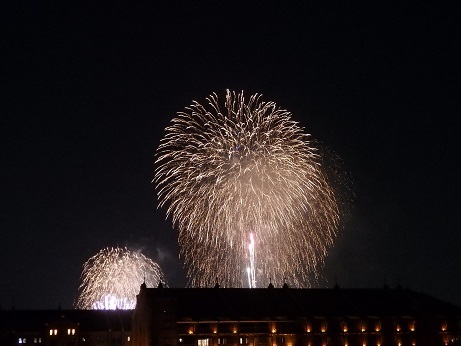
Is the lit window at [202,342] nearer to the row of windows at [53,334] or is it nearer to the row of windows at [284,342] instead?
the row of windows at [284,342]

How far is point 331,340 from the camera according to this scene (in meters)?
107

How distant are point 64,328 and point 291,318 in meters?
39.4

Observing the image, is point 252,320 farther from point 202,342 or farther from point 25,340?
point 25,340

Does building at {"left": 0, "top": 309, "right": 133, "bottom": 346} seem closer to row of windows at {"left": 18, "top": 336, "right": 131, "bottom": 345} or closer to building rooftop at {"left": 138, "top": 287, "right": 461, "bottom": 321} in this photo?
row of windows at {"left": 18, "top": 336, "right": 131, "bottom": 345}

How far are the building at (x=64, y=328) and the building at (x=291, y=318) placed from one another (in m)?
8.76

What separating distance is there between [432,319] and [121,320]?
168 feet

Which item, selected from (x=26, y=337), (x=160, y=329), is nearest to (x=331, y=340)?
(x=160, y=329)

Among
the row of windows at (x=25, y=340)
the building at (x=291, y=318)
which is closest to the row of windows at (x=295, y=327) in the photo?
the building at (x=291, y=318)

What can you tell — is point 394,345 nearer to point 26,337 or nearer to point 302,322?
point 302,322

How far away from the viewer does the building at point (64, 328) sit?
120 metres

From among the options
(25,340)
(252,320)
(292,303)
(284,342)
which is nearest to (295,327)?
(284,342)

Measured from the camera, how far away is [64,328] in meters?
121

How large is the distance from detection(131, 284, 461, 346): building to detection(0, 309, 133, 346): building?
8.76m

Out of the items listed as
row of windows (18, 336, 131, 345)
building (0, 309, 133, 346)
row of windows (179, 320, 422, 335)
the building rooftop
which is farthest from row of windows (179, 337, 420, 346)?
row of windows (18, 336, 131, 345)
